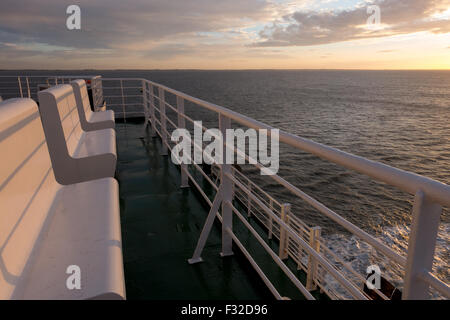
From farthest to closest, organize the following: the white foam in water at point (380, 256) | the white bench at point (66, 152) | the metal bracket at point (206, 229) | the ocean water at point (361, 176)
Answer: the ocean water at point (361, 176)
the white foam in water at point (380, 256)
the white bench at point (66, 152)
the metal bracket at point (206, 229)

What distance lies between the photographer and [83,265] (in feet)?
4.17

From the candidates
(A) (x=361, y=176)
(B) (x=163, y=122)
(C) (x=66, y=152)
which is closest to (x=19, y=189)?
(C) (x=66, y=152)

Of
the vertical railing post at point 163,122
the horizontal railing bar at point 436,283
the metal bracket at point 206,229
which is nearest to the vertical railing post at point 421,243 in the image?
the horizontal railing bar at point 436,283

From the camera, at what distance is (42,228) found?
5.31 ft

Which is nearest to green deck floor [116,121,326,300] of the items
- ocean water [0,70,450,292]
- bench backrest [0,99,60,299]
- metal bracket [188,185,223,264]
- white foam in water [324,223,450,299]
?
metal bracket [188,185,223,264]

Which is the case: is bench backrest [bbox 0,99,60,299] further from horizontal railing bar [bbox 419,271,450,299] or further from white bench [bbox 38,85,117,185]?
horizontal railing bar [bbox 419,271,450,299]

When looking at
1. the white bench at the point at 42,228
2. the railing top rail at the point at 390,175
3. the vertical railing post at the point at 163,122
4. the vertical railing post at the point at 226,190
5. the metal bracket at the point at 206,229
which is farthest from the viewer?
the vertical railing post at the point at 163,122

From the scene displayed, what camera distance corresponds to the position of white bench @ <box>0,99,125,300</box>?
118 centimetres

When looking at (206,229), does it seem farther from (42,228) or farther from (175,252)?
(42,228)

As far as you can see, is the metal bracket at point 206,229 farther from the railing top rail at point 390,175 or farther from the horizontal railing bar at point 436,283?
the horizontal railing bar at point 436,283

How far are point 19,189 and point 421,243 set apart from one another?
5.14 ft

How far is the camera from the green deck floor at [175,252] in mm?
2053

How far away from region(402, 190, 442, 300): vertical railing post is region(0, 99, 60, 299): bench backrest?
1243 mm
